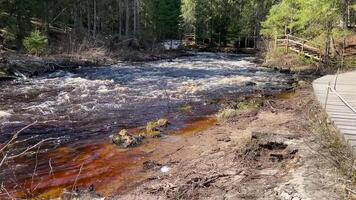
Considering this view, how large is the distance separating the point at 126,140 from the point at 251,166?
12.5 feet

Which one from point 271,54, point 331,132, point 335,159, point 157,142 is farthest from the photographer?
point 271,54

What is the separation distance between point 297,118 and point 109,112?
6.35m

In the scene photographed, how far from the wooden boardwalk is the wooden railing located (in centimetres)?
1293

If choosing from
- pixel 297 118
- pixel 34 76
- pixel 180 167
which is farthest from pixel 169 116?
pixel 34 76

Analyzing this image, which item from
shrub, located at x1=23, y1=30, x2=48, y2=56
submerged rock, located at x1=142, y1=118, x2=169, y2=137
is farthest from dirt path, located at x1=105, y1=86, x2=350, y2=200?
shrub, located at x1=23, y1=30, x2=48, y2=56

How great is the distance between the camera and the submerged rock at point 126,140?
10.4m

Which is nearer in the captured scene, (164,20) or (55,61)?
(55,61)

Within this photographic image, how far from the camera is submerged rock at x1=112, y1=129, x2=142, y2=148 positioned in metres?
10.4

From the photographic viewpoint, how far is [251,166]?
7859 millimetres

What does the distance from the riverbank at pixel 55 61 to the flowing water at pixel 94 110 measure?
1535 mm

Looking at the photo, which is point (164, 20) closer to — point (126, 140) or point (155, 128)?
point (155, 128)

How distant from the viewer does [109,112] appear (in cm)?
1463

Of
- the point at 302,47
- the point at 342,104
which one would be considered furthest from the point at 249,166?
the point at 302,47

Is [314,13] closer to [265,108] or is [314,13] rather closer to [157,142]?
[265,108]
